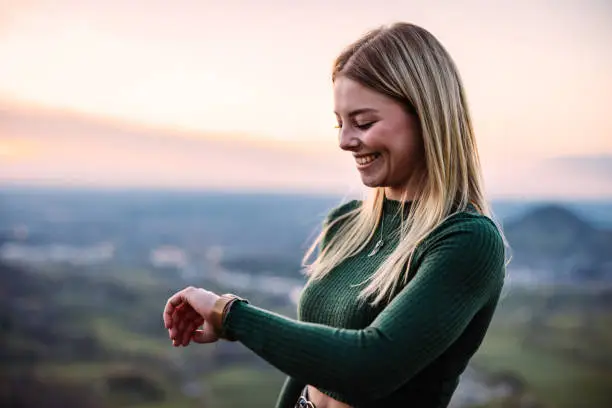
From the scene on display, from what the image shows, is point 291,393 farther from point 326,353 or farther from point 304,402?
point 326,353

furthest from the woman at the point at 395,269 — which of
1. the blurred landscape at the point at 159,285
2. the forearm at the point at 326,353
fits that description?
the blurred landscape at the point at 159,285

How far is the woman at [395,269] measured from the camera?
3.08 ft

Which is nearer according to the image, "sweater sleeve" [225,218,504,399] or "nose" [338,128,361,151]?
"sweater sleeve" [225,218,504,399]

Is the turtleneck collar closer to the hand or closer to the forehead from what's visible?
the forehead

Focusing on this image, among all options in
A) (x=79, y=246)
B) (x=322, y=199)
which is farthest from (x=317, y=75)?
(x=79, y=246)

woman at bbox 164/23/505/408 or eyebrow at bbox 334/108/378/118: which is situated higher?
eyebrow at bbox 334/108/378/118

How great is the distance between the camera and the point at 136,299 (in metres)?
3.00

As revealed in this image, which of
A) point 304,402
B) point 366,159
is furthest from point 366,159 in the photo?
point 304,402

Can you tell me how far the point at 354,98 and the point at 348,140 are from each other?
0.07 meters

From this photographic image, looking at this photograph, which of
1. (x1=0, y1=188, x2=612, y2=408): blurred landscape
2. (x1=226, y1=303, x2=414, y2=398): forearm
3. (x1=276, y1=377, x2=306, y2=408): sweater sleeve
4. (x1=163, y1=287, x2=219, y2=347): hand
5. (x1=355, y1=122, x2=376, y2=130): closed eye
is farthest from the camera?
(x1=0, y1=188, x2=612, y2=408): blurred landscape

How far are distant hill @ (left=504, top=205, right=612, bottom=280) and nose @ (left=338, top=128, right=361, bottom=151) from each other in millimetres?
2091

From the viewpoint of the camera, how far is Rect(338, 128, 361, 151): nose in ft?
3.85

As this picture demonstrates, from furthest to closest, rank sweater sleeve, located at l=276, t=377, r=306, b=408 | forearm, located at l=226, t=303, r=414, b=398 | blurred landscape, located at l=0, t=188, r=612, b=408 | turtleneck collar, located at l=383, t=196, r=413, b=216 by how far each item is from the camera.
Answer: blurred landscape, located at l=0, t=188, r=612, b=408, sweater sleeve, located at l=276, t=377, r=306, b=408, turtleneck collar, located at l=383, t=196, r=413, b=216, forearm, located at l=226, t=303, r=414, b=398

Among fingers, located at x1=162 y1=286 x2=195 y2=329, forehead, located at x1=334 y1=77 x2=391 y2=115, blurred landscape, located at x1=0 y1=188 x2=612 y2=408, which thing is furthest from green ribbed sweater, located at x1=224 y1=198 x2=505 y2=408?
blurred landscape, located at x1=0 y1=188 x2=612 y2=408
